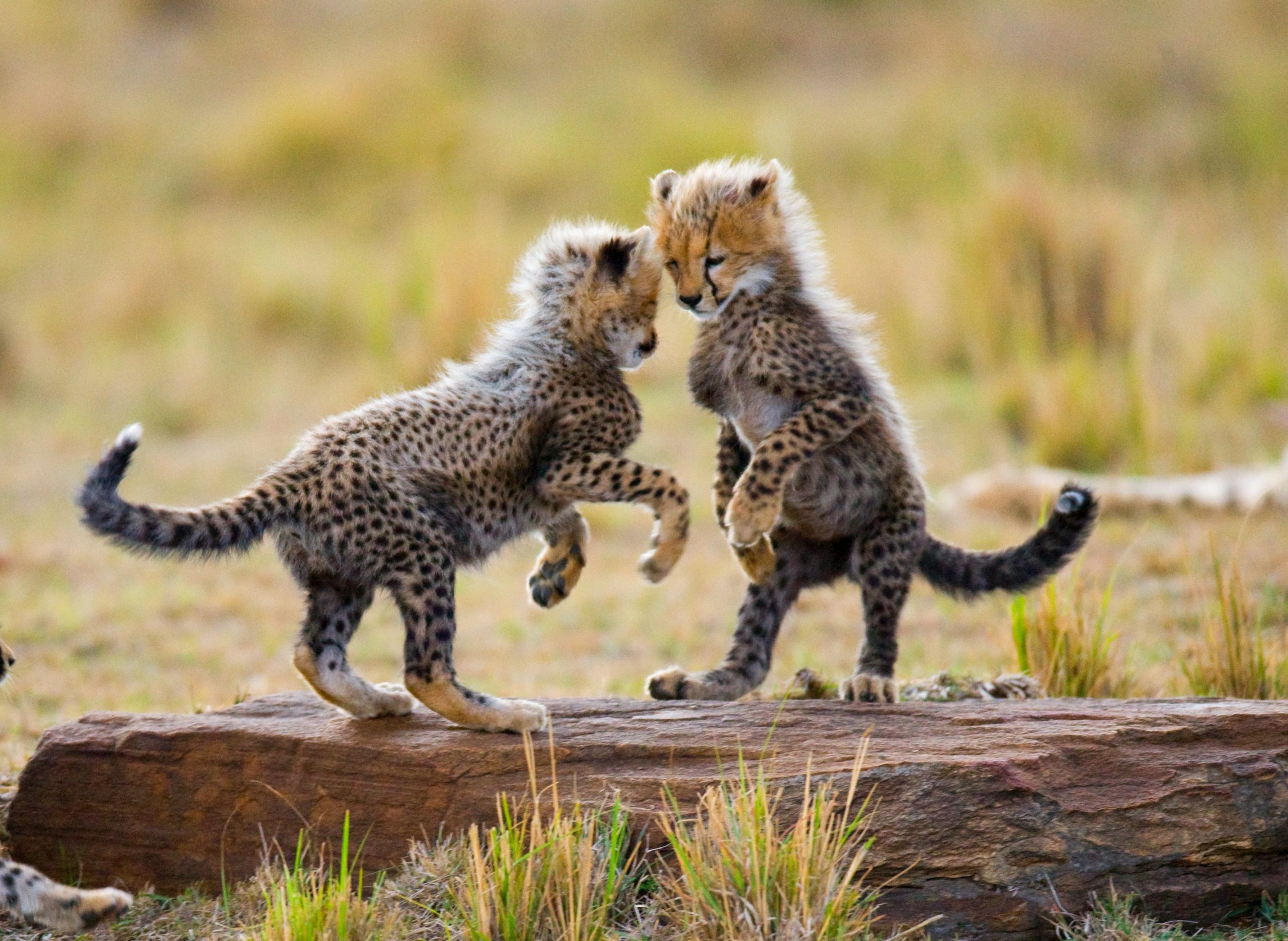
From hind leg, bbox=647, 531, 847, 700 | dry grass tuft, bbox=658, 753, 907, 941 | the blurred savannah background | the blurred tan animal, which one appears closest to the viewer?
dry grass tuft, bbox=658, 753, 907, 941

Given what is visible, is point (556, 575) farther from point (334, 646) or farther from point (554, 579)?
point (334, 646)

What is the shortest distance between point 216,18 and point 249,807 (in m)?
21.0

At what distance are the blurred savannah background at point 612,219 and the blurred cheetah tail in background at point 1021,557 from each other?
1.87 feet

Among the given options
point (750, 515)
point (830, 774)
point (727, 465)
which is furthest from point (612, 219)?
point (830, 774)

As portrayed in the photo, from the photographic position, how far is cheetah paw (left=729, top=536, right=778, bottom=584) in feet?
13.9

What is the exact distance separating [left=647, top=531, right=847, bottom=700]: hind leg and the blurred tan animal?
3736mm

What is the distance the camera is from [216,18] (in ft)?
74.6

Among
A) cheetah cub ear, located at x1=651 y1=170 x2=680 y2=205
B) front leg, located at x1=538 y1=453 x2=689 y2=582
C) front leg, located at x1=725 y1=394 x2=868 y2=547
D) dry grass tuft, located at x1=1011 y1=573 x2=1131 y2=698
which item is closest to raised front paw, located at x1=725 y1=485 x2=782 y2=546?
front leg, located at x1=725 y1=394 x2=868 y2=547

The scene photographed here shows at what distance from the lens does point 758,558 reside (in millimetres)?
4242

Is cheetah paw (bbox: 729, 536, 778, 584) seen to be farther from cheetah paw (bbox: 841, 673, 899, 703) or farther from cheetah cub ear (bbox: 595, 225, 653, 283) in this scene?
cheetah cub ear (bbox: 595, 225, 653, 283)

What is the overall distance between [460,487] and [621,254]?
83cm

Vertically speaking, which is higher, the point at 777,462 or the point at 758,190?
the point at 758,190

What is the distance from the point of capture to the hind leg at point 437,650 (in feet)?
12.3

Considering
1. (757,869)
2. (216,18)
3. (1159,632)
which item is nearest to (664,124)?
(216,18)
